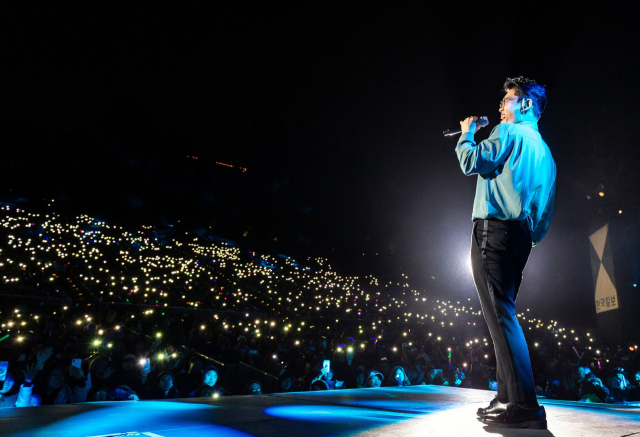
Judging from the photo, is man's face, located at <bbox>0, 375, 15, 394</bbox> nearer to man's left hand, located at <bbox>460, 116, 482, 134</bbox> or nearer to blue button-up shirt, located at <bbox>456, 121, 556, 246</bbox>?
blue button-up shirt, located at <bbox>456, 121, 556, 246</bbox>

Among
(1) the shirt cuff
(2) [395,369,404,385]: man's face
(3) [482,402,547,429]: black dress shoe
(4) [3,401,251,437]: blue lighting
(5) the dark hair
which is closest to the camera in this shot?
(4) [3,401,251,437]: blue lighting

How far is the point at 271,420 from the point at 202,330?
342 inches

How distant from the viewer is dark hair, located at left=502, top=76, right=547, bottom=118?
1.71 meters

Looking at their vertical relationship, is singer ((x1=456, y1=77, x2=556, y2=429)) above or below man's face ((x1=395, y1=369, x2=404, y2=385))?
above

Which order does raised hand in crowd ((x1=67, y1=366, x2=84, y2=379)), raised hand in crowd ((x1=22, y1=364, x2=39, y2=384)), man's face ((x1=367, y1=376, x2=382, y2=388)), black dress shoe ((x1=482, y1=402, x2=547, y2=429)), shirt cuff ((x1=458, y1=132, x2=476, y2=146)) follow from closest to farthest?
black dress shoe ((x1=482, y1=402, x2=547, y2=429)), shirt cuff ((x1=458, y1=132, x2=476, y2=146)), raised hand in crowd ((x1=22, y1=364, x2=39, y2=384)), raised hand in crowd ((x1=67, y1=366, x2=84, y2=379)), man's face ((x1=367, y1=376, x2=382, y2=388))

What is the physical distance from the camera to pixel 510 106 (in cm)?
174

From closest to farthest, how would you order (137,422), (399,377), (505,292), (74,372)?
1. (137,422)
2. (505,292)
3. (74,372)
4. (399,377)

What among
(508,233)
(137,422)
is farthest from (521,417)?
(137,422)

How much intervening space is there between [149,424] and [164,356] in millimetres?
5029

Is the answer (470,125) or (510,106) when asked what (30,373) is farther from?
(510,106)

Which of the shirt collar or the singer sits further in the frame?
the shirt collar

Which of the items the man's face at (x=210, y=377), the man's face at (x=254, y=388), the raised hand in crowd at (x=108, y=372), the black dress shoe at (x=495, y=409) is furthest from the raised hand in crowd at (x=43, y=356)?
the black dress shoe at (x=495, y=409)

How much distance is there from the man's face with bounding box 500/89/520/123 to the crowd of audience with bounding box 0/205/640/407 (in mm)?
4949

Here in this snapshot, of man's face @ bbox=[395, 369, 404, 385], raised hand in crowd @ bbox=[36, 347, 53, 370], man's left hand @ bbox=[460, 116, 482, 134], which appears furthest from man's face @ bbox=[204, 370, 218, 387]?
man's left hand @ bbox=[460, 116, 482, 134]
